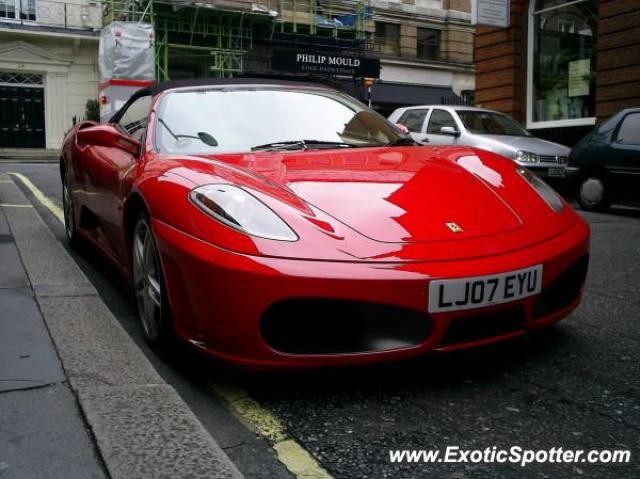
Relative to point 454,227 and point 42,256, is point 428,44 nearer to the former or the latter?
point 42,256

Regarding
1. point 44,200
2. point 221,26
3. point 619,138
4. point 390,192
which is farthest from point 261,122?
point 221,26

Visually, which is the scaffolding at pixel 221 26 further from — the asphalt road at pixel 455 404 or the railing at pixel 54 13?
the asphalt road at pixel 455 404

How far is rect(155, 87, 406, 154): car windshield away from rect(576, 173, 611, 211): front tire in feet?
19.6

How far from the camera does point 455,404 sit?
2.42 meters

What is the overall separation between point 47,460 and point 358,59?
91.4 feet

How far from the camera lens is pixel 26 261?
450 centimetres

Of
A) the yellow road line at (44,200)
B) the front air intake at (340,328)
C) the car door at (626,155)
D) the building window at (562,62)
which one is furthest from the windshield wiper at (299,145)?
the building window at (562,62)

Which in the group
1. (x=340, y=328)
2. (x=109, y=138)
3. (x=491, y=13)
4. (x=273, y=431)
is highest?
(x=491, y=13)

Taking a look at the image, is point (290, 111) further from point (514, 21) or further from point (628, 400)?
point (514, 21)

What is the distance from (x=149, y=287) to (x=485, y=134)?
349 inches

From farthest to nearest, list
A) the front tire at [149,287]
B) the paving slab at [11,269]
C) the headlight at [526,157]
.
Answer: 1. the headlight at [526,157]
2. the paving slab at [11,269]
3. the front tire at [149,287]

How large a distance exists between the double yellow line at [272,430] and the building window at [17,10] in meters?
27.2

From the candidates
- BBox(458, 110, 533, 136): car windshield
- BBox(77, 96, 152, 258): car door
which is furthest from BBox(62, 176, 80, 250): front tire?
BBox(458, 110, 533, 136): car windshield

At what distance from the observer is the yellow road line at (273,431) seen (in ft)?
6.51
